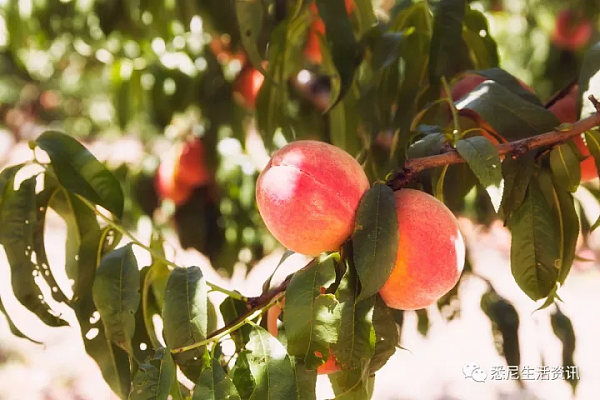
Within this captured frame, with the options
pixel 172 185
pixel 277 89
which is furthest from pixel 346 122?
pixel 172 185

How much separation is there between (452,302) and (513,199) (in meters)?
0.34

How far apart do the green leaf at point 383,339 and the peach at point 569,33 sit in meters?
1.20

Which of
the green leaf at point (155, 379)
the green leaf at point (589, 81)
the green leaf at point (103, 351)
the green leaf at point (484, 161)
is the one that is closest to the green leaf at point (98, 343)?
the green leaf at point (103, 351)

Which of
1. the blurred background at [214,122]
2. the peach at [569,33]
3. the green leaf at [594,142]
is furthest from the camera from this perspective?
the peach at [569,33]

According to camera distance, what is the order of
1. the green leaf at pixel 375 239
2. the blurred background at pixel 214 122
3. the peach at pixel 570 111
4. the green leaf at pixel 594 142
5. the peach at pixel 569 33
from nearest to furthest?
the green leaf at pixel 375 239, the green leaf at pixel 594 142, the peach at pixel 570 111, the blurred background at pixel 214 122, the peach at pixel 569 33

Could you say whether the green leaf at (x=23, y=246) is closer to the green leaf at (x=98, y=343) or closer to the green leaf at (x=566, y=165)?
the green leaf at (x=98, y=343)

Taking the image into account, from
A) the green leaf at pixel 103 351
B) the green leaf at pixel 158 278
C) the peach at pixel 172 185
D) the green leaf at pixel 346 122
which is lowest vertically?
the peach at pixel 172 185

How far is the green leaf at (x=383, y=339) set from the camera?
468mm

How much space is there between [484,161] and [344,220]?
0.35 feet

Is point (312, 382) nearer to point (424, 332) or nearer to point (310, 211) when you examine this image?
point (310, 211)

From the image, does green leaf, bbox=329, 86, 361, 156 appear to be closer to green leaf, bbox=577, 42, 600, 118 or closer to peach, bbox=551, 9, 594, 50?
green leaf, bbox=577, 42, 600, 118

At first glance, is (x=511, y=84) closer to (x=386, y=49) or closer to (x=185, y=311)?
(x=386, y=49)

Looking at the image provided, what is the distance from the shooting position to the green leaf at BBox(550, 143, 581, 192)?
0.52 meters

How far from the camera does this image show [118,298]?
1.64 ft
